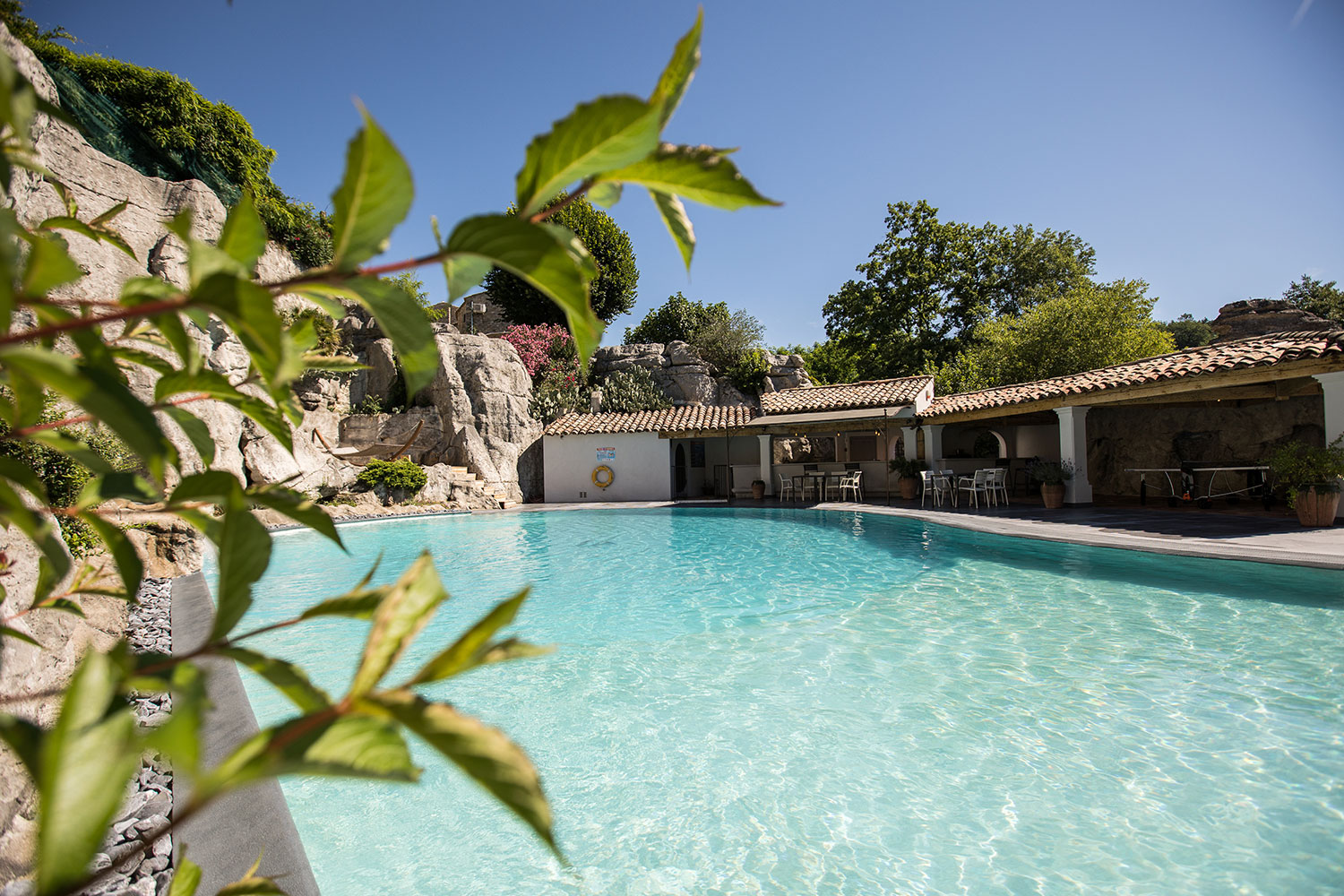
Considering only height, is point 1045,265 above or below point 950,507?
above

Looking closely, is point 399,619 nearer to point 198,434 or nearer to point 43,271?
point 43,271

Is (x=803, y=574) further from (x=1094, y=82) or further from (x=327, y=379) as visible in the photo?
(x=327, y=379)

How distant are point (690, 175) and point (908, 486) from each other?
18258mm

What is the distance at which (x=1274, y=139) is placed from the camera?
1602 cm

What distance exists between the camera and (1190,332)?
41.7m

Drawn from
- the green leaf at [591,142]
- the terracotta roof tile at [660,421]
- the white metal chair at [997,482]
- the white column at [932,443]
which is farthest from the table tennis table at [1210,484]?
the green leaf at [591,142]

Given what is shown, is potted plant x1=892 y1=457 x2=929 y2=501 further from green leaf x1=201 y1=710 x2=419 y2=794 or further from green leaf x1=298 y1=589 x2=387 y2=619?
green leaf x1=201 y1=710 x2=419 y2=794

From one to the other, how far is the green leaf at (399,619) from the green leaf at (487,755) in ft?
0.13

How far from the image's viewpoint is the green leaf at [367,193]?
38 cm

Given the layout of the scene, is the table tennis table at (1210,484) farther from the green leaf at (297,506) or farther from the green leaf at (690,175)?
the green leaf at (297,506)

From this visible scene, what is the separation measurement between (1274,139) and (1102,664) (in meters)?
19.8

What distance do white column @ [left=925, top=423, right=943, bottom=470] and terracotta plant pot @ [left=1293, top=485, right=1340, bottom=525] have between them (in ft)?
26.0

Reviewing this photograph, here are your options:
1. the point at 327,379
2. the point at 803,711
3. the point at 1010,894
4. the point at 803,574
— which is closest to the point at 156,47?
the point at 327,379

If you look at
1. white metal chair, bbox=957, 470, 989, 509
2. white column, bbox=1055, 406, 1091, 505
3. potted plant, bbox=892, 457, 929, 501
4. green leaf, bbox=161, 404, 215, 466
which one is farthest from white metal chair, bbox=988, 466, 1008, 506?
green leaf, bbox=161, 404, 215, 466
